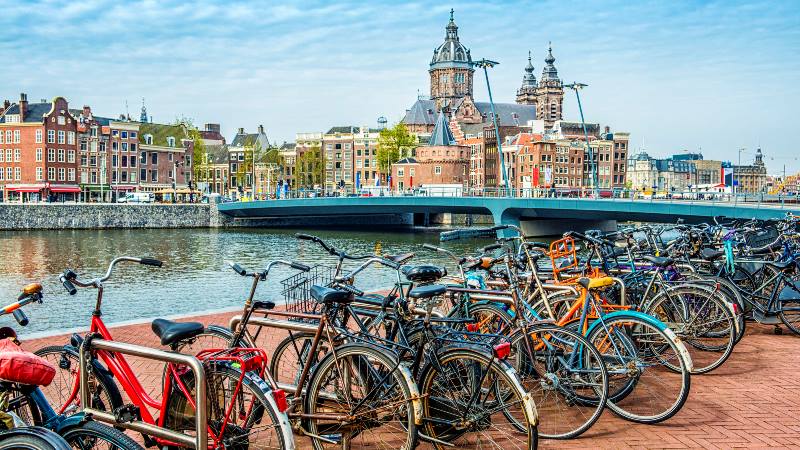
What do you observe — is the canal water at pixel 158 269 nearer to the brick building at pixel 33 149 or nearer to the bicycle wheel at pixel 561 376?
the bicycle wheel at pixel 561 376

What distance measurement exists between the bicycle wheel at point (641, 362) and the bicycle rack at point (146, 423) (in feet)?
9.25

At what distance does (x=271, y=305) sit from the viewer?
194 inches

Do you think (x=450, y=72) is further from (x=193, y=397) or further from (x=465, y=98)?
(x=193, y=397)

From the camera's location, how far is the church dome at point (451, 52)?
4365 inches

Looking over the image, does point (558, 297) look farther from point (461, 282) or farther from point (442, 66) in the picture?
point (442, 66)

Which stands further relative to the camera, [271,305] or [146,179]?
[146,179]

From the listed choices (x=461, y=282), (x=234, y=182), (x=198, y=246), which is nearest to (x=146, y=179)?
(x=234, y=182)

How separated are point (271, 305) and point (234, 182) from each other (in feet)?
287

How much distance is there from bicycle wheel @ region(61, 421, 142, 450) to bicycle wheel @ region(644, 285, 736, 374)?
470cm

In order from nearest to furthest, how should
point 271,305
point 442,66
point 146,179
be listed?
point 271,305, point 146,179, point 442,66

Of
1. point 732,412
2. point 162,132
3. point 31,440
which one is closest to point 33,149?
point 162,132

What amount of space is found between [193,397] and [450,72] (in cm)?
10989

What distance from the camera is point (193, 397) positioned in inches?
147

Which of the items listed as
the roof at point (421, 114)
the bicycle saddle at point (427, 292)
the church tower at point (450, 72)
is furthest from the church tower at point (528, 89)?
the bicycle saddle at point (427, 292)
